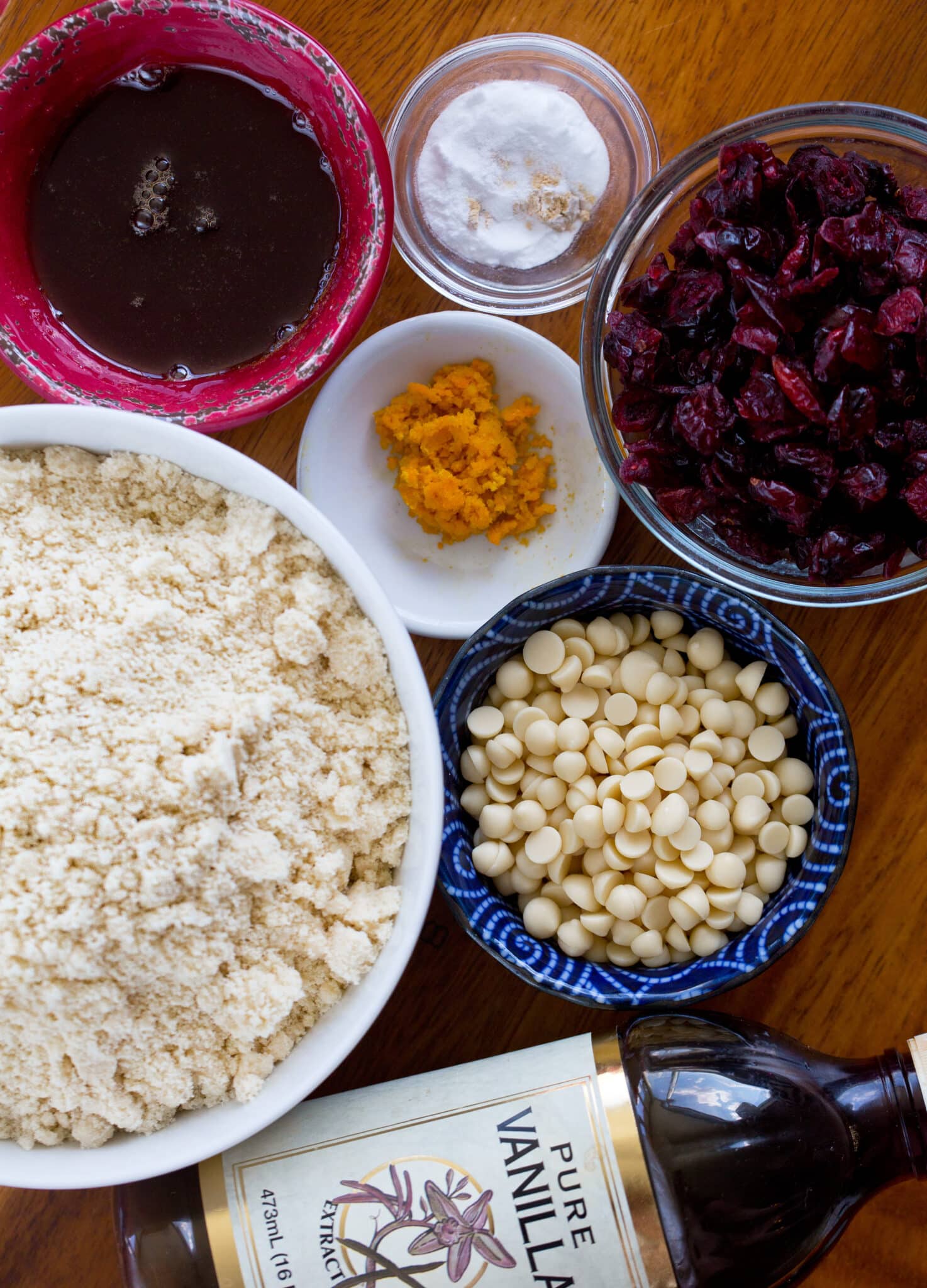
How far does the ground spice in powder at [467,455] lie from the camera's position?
4.25ft

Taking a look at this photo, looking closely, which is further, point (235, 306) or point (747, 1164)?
point (235, 306)

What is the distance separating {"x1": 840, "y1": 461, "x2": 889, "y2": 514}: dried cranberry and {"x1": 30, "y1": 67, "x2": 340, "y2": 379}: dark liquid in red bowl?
0.66 meters

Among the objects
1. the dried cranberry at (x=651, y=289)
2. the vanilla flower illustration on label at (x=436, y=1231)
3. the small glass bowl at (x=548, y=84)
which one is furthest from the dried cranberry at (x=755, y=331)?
the vanilla flower illustration on label at (x=436, y=1231)

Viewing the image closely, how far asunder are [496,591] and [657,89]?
669mm

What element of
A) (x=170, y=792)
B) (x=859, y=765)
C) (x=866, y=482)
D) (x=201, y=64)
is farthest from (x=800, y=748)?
(x=201, y=64)

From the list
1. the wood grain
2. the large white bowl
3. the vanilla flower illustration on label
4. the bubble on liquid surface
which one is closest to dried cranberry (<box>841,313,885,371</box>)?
the wood grain

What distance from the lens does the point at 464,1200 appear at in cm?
103

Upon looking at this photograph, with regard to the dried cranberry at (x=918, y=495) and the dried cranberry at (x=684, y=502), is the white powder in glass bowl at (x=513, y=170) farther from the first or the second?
the dried cranberry at (x=918, y=495)

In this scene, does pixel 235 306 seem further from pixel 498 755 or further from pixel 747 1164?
pixel 747 1164

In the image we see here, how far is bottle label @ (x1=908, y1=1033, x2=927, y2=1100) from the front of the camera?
0.96 m

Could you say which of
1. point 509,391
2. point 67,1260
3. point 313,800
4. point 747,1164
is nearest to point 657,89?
point 509,391

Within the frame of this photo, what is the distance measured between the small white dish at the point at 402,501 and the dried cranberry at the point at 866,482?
0.31 m

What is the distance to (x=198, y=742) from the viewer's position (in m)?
0.95

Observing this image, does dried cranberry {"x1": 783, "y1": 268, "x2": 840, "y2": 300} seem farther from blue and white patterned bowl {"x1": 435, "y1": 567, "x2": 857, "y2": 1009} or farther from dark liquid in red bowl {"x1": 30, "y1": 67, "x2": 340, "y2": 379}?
dark liquid in red bowl {"x1": 30, "y1": 67, "x2": 340, "y2": 379}
